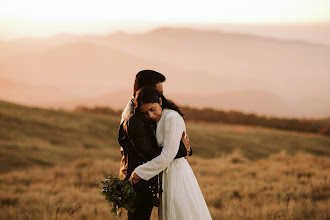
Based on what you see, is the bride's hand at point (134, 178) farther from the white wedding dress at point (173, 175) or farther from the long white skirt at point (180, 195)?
the long white skirt at point (180, 195)

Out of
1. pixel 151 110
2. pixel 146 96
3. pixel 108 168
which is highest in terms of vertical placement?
pixel 146 96

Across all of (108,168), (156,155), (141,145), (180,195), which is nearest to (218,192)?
(180,195)

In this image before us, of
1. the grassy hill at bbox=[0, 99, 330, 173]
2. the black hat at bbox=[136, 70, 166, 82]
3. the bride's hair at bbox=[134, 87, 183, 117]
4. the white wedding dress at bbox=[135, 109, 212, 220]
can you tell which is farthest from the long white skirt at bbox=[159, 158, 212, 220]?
the grassy hill at bbox=[0, 99, 330, 173]

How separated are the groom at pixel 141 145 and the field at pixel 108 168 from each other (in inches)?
88.2

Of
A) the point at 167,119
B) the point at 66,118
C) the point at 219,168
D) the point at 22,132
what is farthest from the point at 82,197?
the point at 66,118

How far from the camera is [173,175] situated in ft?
11.9

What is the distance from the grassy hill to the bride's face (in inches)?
377

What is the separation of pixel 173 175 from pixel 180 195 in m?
0.21

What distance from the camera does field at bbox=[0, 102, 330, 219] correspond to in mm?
6172

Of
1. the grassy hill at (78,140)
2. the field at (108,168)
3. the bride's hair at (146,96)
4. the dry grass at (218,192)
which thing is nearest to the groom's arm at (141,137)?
the bride's hair at (146,96)

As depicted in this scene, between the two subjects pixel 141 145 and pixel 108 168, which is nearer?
pixel 141 145

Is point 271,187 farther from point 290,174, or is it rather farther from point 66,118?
point 66,118

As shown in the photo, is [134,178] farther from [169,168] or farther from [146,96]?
[146,96]

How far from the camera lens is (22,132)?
1557cm
